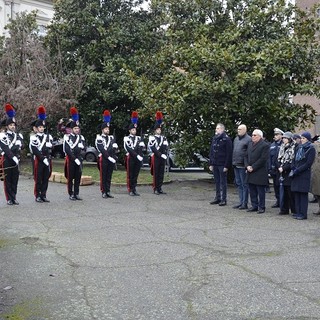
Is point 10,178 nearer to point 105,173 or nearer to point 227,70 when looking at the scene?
point 105,173

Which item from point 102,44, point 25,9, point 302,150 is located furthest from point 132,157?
point 25,9

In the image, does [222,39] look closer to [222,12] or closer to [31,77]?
[222,12]

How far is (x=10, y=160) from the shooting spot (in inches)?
459

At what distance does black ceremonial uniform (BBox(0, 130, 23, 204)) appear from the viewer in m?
11.6

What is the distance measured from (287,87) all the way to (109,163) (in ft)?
18.9

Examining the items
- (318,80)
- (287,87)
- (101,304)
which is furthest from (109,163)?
(101,304)

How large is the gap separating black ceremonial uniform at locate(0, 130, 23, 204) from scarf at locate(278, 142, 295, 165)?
5786mm

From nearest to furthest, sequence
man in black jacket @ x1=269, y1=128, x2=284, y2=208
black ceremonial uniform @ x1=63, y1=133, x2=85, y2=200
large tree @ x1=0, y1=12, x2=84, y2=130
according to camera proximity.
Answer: man in black jacket @ x1=269, y1=128, x2=284, y2=208, black ceremonial uniform @ x1=63, y1=133, x2=85, y2=200, large tree @ x1=0, y1=12, x2=84, y2=130

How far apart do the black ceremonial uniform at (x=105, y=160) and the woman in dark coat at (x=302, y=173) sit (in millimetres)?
4835

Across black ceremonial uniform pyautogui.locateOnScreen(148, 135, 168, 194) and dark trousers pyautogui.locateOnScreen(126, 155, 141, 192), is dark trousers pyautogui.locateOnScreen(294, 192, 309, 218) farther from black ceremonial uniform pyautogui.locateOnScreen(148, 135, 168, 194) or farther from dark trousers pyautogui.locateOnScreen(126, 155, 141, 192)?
dark trousers pyautogui.locateOnScreen(126, 155, 141, 192)

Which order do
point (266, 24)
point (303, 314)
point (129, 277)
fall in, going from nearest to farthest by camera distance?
point (303, 314) → point (129, 277) → point (266, 24)

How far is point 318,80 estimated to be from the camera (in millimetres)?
16219

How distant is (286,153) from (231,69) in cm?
437

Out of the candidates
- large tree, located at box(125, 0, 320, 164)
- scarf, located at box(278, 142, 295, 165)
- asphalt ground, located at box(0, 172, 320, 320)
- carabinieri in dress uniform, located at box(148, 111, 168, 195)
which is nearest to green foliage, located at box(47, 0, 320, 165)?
large tree, located at box(125, 0, 320, 164)
